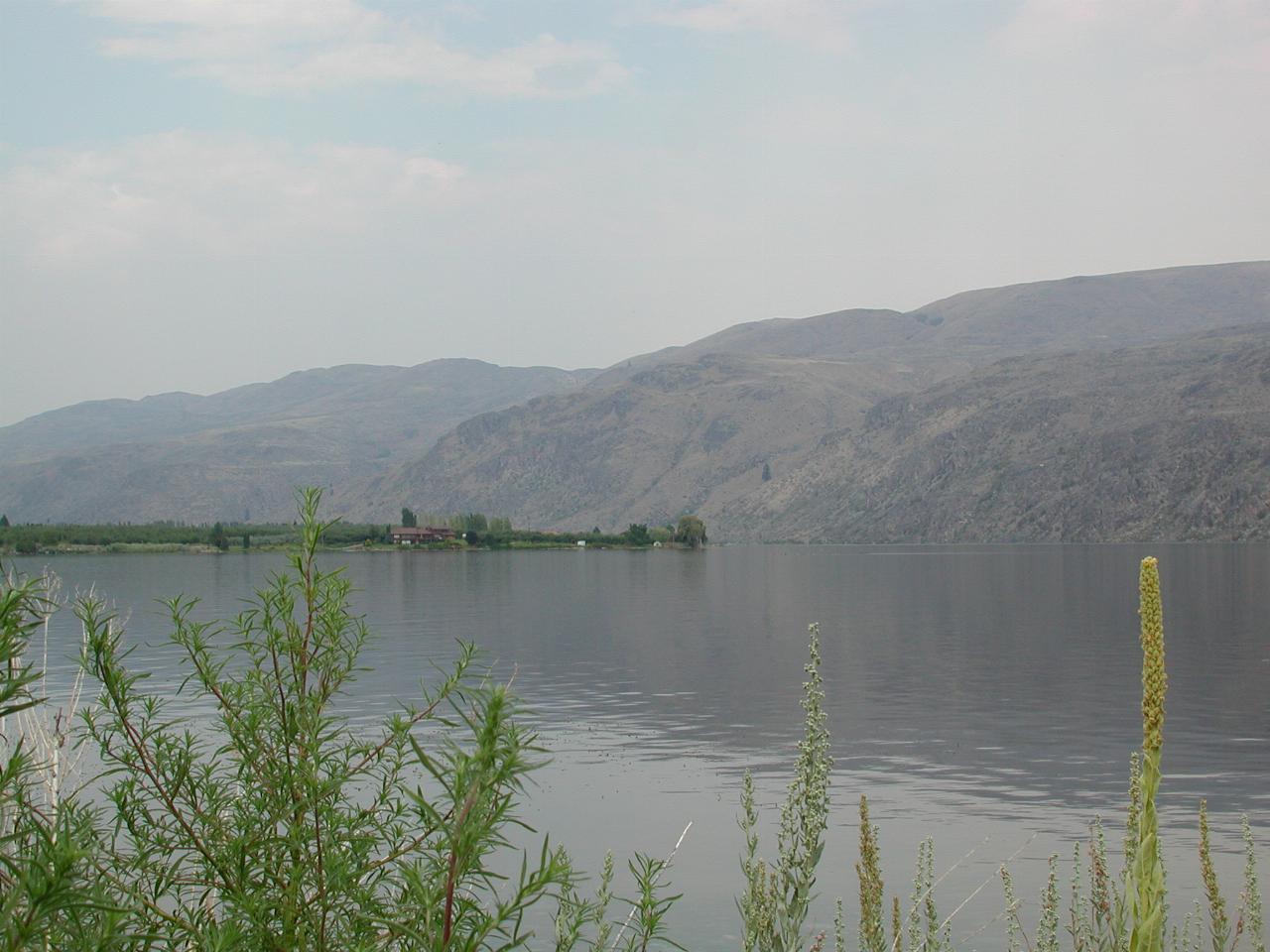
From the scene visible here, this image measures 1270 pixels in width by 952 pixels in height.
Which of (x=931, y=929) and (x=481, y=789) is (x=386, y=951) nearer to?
(x=481, y=789)

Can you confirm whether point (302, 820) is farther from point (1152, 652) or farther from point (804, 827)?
point (1152, 652)

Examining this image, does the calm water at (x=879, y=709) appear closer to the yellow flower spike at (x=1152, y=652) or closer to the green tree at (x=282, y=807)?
the green tree at (x=282, y=807)

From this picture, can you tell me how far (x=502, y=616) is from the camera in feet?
247

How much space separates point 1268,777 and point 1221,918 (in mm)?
23513

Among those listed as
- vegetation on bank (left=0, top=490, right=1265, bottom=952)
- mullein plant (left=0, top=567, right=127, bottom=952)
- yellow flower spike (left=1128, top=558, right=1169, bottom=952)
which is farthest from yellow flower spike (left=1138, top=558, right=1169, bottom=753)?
mullein plant (left=0, top=567, right=127, bottom=952)

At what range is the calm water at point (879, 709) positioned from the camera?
75.6 feet

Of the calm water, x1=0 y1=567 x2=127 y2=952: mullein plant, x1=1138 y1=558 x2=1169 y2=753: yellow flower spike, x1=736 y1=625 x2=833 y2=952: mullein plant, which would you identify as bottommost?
the calm water

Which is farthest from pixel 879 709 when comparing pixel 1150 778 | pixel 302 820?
pixel 1150 778

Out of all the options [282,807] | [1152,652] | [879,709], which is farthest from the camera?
[879,709]

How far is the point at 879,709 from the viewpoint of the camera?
39.8 m

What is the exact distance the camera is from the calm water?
75.6 feet

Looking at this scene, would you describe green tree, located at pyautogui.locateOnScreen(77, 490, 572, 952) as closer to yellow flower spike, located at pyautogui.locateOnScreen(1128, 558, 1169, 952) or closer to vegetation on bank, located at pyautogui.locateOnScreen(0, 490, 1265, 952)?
vegetation on bank, located at pyautogui.locateOnScreen(0, 490, 1265, 952)

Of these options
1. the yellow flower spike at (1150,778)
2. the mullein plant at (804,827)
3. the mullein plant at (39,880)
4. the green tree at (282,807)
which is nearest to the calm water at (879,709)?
the green tree at (282,807)

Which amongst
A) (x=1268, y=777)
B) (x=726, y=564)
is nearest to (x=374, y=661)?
(x=1268, y=777)
